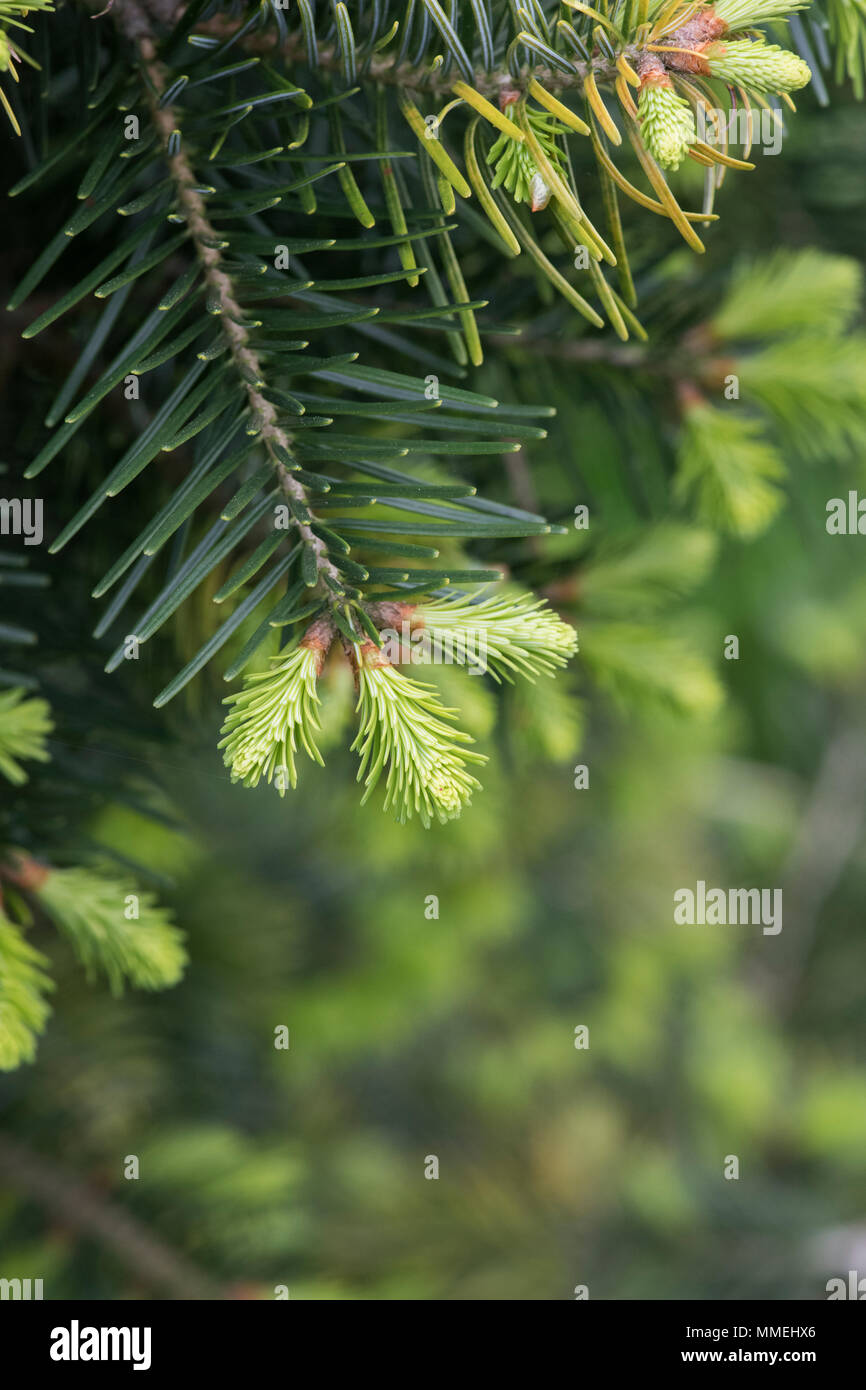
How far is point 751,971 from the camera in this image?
1424mm

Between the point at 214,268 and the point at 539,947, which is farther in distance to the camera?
the point at 539,947

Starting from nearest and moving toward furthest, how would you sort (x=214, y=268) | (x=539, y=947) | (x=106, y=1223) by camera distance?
(x=214, y=268), (x=106, y=1223), (x=539, y=947)

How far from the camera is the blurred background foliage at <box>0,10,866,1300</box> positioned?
1.61 feet

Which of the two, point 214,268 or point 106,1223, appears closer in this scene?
point 214,268

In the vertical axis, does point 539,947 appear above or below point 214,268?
below

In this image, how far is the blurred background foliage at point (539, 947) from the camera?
0.49 m

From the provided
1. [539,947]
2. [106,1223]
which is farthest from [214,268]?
[539,947]

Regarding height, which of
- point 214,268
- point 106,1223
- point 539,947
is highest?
point 214,268

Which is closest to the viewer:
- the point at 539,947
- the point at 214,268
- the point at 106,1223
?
the point at 214,268

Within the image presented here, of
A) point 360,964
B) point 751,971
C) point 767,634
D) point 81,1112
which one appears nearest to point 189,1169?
point 81,1112

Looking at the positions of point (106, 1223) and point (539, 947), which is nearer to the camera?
point (106, 1223)

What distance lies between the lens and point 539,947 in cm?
110

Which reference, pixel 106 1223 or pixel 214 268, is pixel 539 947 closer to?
pixel 106 1223

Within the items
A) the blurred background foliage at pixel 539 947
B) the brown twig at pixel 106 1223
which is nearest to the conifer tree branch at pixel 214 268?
the blurred background foliage at pixel 539 947
